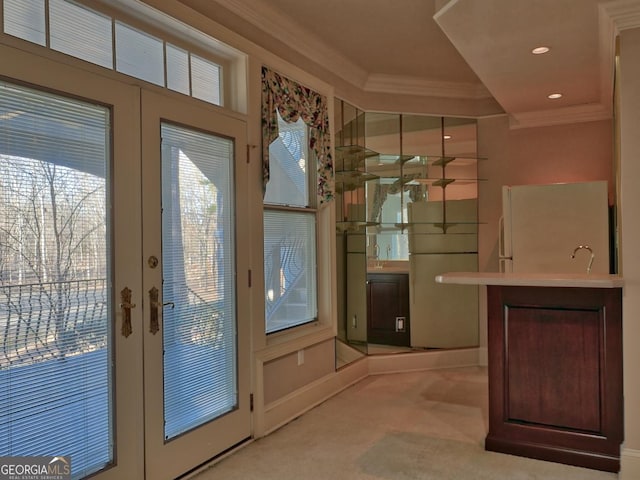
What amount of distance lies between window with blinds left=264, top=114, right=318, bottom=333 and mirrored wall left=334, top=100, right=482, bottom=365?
712 mm

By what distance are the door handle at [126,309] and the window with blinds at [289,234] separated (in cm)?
113

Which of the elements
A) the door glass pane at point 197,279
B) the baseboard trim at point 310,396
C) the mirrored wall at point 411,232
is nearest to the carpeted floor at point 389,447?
the baseboard trim at point 310,396

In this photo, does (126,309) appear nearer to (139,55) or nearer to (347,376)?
(139,55)

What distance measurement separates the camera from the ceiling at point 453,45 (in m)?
2.77

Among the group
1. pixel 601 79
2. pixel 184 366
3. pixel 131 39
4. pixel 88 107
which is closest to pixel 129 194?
pixel 88 107

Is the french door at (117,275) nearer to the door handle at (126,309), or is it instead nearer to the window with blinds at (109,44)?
the door handle at (126,309)

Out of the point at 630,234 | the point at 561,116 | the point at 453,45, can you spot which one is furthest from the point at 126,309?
the point at 561,116

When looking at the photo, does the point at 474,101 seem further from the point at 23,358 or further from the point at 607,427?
the point at 23,358

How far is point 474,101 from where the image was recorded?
5.00 meters

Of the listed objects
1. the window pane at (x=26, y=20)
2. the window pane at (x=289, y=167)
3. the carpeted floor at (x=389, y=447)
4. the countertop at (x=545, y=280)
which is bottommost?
the carpeted floor at (x=389, y=447)

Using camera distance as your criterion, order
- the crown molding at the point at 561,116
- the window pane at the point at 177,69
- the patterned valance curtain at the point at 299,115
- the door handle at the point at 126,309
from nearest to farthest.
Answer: the door handle at the point at 126,309, the window pane at the point at 177,69, the patterned valance curtain at the point at 299,115, the crown molding at the point at 561,116

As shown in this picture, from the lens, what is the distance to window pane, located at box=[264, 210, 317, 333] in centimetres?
338

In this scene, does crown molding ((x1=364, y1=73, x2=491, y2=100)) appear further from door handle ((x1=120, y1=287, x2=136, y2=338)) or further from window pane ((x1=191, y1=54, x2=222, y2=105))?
door handle ((x1=120, y1=287, x2=136, y2=338))

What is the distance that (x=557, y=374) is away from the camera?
2781mm
